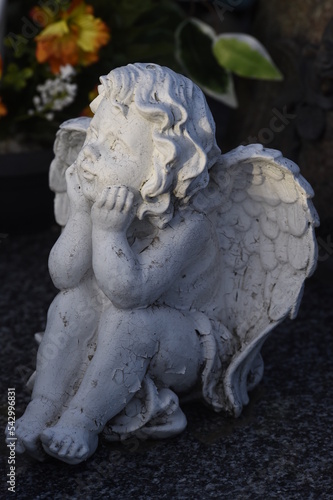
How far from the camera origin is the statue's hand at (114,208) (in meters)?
2.09

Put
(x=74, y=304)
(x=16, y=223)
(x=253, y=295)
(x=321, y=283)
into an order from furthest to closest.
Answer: (x=16, y=223) → (x=321, y=283) → (x=253, y=295) → (x=74, y=304)

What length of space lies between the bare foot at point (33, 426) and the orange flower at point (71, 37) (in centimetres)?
145

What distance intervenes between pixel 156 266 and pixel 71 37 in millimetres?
1381

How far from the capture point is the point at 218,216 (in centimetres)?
236

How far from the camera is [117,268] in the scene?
2117 millimetres

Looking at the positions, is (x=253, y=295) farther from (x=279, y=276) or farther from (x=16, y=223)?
(x=16, y=223)

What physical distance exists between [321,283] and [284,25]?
1001 millimetres

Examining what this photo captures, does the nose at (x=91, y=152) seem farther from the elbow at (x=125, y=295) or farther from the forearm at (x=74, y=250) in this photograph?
→ the elbow at (x=125, y=295)

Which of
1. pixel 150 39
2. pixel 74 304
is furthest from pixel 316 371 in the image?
pixel 150 39

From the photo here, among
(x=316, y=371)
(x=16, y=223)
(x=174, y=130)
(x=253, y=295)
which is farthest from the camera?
(x=16, y=223)

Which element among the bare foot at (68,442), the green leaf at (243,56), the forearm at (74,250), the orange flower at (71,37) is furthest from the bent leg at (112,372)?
the green leaf at (243,56)

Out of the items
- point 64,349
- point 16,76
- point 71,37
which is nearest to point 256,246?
point 64,349

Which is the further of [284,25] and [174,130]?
[284,25]

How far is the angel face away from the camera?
2.09 m
